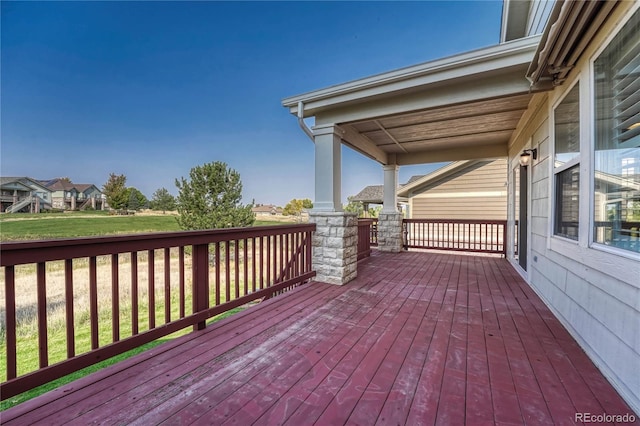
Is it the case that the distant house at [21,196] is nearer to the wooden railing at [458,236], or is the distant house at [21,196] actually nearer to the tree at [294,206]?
the wooden railing at [458,236]

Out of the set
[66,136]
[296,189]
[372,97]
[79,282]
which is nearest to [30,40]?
[79,282]

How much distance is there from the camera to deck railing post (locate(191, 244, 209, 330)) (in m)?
2.36

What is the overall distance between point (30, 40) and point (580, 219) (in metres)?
19.0

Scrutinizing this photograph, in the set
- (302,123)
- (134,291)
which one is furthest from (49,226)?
(134,291)

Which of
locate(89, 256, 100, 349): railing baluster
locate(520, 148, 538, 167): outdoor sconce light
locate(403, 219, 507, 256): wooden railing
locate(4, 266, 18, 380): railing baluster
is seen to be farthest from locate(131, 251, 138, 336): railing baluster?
locate(403, 219, 507, 256): wooden railing

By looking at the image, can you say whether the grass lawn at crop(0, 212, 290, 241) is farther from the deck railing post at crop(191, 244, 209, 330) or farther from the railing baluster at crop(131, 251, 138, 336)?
the railing baluster at crop(131, 251, 138, 336)

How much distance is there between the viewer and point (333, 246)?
12.7 ft

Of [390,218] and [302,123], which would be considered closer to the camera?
[302,123]

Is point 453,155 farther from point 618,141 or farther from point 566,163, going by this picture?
point 618,141

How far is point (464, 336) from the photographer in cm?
228

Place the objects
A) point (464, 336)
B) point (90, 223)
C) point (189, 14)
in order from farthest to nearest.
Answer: point (90, 223), point (189, 14), point (464, 336)

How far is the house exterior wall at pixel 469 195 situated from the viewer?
31.1ft

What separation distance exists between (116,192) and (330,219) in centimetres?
2722

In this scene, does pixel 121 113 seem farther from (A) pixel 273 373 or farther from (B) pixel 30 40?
(A) pixel 273 373
